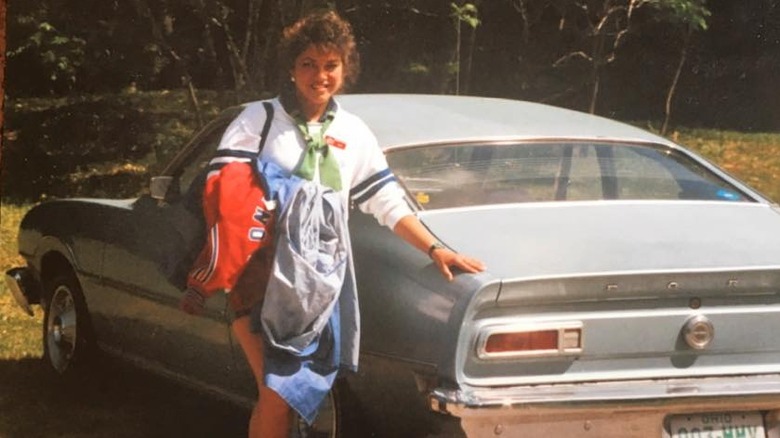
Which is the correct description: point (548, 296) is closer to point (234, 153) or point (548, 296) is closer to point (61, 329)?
point (234, 153)

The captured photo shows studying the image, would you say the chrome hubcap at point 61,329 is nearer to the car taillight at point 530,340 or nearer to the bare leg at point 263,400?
the bare leg at point 263,400

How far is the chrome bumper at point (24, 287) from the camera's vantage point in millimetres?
5809

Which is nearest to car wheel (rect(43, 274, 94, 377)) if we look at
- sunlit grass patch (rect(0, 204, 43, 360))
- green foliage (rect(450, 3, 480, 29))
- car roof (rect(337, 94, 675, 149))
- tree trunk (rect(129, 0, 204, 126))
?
sunlit grass patch (rect(0, 204, 43, 360))

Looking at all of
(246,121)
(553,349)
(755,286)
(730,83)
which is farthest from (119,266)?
(730,83)

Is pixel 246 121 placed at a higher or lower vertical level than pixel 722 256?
higher

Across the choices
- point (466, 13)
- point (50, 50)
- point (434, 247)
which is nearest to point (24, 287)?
point (50, 50)

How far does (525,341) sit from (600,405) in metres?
0.27

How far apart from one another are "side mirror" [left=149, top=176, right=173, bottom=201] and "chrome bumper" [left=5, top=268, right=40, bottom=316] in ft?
3.84

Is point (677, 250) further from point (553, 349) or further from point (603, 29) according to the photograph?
point (603, 29)

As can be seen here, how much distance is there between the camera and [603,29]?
1081 cm

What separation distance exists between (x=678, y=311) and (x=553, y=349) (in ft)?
1.29

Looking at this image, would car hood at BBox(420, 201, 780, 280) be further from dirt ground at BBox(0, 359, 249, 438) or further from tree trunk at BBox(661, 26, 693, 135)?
tree trunk at BBox(661, 26, 693, 135)

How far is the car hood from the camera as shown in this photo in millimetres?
3641

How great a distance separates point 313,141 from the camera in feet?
12.4
